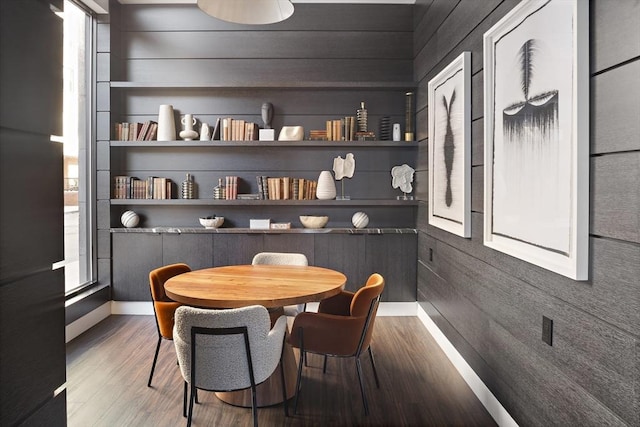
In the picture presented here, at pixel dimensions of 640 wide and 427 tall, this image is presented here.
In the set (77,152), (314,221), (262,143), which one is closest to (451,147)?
(314,221)

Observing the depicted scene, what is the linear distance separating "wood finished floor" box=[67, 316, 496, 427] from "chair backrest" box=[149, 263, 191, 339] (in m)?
0.45

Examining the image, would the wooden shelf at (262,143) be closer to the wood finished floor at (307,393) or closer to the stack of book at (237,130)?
the stack of book at (237,130)

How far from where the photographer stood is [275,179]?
453 centimetres

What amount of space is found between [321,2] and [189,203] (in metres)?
2.48

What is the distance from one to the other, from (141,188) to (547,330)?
3936 millimetres

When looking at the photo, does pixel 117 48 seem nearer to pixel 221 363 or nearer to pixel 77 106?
pixel 77 106

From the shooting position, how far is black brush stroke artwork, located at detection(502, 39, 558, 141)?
189cm

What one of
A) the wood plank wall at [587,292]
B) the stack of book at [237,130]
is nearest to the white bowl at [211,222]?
the stack of book at [237,130]

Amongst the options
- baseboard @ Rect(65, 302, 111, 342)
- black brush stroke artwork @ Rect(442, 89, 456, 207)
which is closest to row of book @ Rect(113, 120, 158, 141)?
baseboard @ Rect(65, 302, 111, 342)

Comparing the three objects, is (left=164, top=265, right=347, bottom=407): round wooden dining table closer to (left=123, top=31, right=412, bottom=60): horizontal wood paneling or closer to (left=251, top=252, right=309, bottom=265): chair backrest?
(left=251, top=252, right=309, bottom=265): chair backrest

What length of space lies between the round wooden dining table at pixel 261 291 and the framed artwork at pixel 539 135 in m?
1.07

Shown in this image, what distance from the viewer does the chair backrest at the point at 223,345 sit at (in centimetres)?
203

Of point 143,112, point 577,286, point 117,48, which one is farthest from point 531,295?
point 117,48

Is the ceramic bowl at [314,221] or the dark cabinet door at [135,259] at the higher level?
the ceramic bowl at [314,221]
